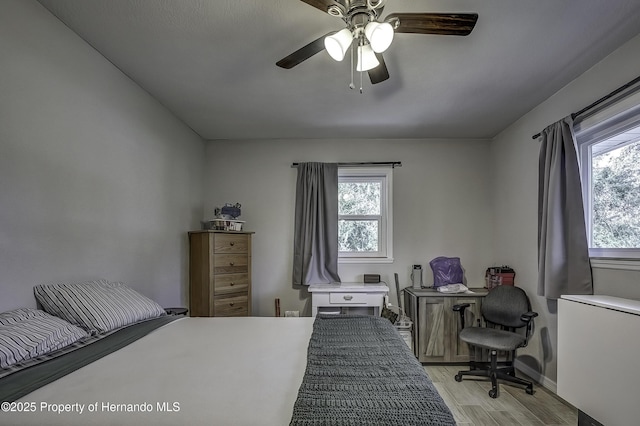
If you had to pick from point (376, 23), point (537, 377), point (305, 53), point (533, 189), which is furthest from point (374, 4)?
point (537, 377)

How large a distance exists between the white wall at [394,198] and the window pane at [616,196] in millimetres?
1596

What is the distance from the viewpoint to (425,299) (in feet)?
11.8

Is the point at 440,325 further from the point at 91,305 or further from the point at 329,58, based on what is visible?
the point at 91,305

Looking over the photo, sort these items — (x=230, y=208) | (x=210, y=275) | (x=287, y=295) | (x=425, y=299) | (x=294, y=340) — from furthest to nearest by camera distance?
(x=287, y=295) < (x=230, y=208) < (x=425, y=299) < (x=210, y=275) < (x=294, y=340)

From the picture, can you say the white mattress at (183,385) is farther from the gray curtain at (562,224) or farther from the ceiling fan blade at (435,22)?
the gray curtain at (562,224)

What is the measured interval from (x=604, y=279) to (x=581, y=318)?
39 centimetres

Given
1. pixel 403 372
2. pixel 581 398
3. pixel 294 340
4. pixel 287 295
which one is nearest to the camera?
pixel 403 372

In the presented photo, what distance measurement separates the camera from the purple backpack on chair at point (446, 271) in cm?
398

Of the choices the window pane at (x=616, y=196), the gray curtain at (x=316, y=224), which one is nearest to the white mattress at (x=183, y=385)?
the gray curtain at (x=316, y=224)

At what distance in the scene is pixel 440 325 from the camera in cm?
355

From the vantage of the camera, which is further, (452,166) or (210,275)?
(452,166)

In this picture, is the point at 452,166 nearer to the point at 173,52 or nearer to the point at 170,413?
the point at 173,52

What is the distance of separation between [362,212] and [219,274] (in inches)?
73.4

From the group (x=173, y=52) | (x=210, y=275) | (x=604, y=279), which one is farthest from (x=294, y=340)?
(x=604, y=279)
